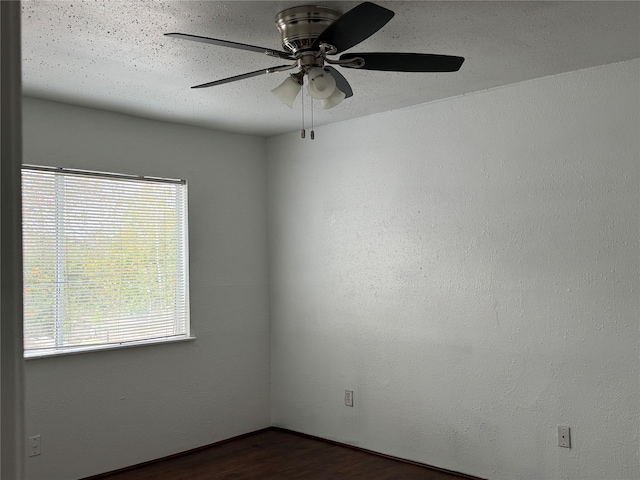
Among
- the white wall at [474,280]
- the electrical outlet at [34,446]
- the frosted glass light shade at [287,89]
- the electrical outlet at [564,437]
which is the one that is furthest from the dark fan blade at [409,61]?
the electrical outlet at [34,446]

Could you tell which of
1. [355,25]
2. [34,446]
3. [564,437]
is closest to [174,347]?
[34,446]

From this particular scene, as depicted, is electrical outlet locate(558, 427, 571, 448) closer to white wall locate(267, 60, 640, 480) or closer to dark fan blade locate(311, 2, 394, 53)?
white wall locate(267, 60, 640, 480)

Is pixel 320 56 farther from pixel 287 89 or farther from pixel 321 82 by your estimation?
pixel 287 89

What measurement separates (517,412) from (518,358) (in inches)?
12.9

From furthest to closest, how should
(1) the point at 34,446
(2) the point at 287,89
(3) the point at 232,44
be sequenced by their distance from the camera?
(1) the point at 34,446 < (2) the point at 287,89 < (3) the point at 232,44

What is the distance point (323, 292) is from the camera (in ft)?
16.1

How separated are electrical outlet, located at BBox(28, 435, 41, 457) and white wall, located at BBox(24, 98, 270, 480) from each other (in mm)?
38

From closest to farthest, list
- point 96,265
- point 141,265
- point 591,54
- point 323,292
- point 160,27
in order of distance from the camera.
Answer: point 160,27 < point 591,54 < point 96,265 < point 141,265 < point 323,292

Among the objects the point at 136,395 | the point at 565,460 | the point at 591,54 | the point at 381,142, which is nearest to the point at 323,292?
the point at 381,142

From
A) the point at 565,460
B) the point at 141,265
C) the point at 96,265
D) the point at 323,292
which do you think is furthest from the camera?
the point at 323,292

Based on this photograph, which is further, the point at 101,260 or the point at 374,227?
the point at 374,227

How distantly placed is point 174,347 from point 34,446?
1147mm

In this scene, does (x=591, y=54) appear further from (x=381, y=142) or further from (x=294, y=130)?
(x=294, y=130)

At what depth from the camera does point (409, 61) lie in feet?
8.36
